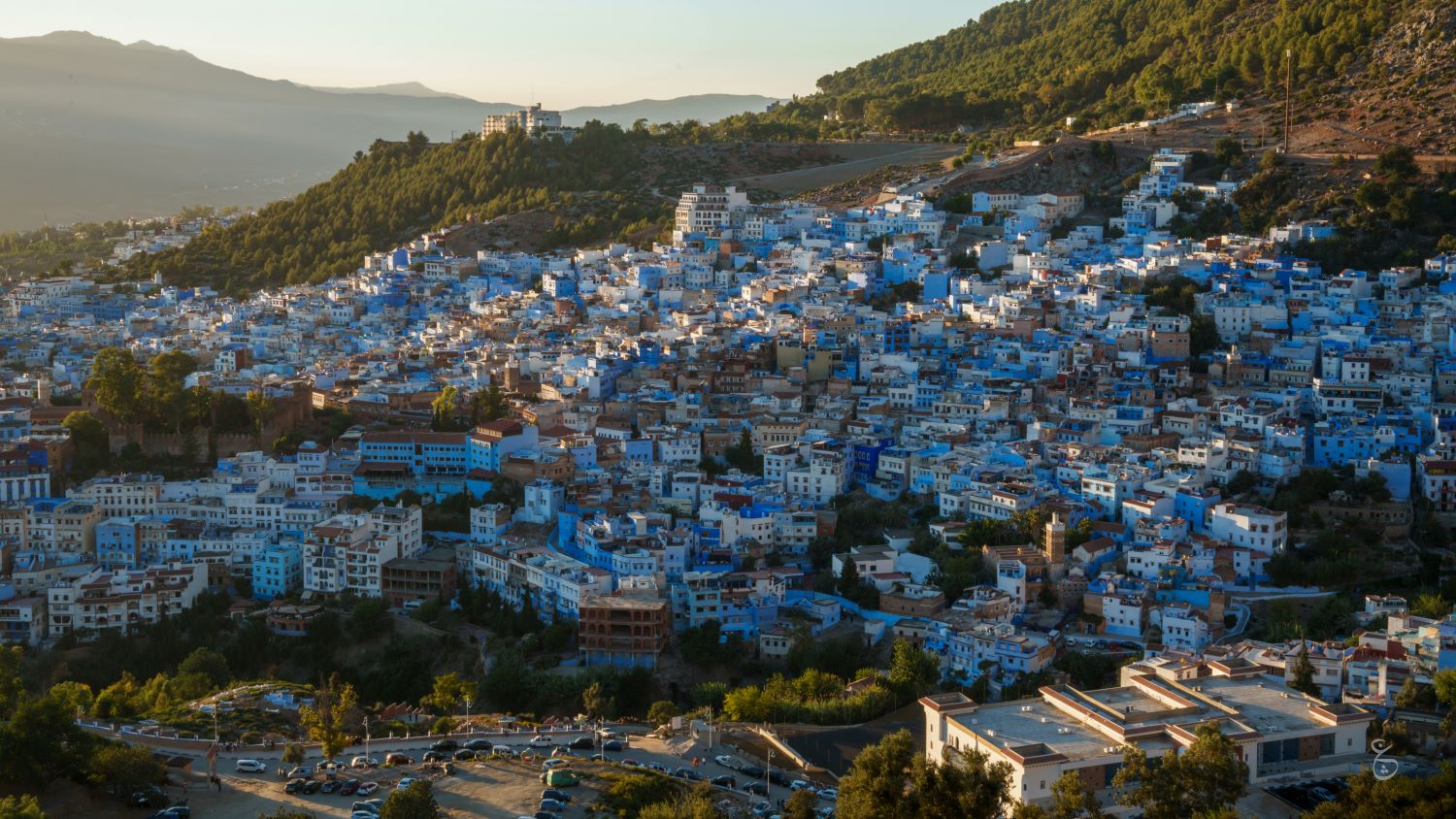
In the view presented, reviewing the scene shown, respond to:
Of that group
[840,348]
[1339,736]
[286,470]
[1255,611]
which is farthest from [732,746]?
[840,348]

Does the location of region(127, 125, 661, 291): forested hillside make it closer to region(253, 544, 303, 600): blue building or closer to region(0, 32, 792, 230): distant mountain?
region(253, 544, 303, 600): blue building

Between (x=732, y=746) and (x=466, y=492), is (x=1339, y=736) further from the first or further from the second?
(x=466, y=492)

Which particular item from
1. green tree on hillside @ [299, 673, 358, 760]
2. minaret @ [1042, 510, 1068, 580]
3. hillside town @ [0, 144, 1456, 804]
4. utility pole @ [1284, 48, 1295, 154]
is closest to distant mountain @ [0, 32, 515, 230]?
hillside town @ [0, 144, 1456, 804]

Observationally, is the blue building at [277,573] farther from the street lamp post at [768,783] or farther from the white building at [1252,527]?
the white building at [1252,527]

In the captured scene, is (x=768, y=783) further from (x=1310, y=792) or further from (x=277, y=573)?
(x=277, y=573)

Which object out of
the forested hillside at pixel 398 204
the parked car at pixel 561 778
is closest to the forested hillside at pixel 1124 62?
the forested hillside at pixel 398 204

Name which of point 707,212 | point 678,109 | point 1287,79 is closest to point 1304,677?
point 707,212
